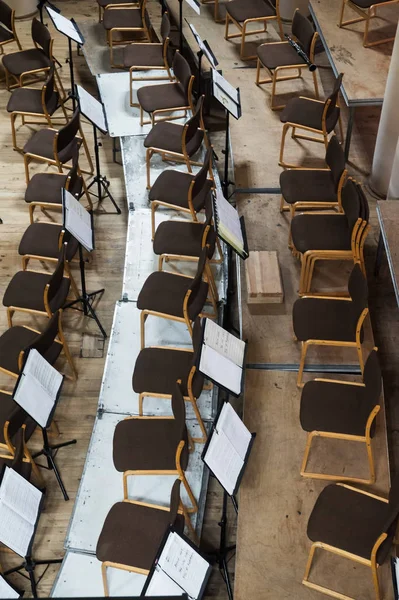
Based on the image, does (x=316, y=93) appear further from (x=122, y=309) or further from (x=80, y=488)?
(x=80, y=488)

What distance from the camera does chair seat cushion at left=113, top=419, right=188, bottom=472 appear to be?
4949mm

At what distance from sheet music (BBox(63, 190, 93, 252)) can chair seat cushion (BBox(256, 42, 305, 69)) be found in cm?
305

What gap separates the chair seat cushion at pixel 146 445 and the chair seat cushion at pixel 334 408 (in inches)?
31.8

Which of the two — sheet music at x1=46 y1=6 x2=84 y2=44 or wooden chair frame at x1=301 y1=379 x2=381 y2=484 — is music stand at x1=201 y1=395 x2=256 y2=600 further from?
sheet music at x1=46 y1=6 x2=84 y2=44

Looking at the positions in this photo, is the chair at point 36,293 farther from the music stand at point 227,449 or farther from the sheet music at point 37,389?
the music stand at point 227,449

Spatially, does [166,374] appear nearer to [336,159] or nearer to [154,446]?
[154,446]

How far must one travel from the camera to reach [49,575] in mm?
5121

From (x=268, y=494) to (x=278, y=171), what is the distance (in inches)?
139

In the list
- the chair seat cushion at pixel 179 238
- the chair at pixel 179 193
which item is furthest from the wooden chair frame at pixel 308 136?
the chair seat cushion at pixel 179 238

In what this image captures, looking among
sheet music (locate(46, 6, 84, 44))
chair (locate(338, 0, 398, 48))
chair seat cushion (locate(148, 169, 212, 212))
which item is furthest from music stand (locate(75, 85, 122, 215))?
chair (locate(338, 0, 398, 48))

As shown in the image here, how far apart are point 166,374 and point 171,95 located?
3543 millimetres

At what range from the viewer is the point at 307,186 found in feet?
22.0

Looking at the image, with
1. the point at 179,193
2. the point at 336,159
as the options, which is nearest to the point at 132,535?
the point at 179,193

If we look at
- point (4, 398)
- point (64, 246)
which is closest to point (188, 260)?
point (64, 246)
